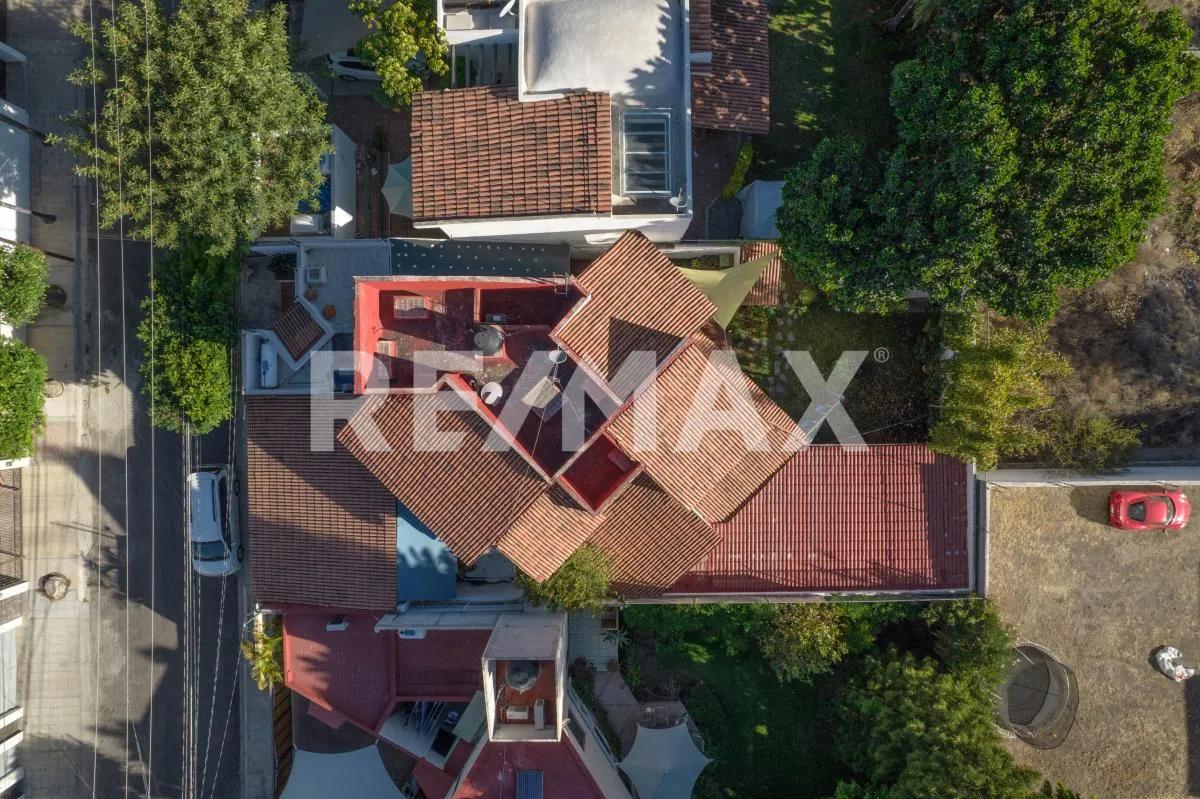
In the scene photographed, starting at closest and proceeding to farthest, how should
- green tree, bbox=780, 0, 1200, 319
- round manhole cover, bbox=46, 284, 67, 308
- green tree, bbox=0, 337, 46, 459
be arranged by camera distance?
green tree, bbox=780, 0, 1200, 319 < green tree, bbox=0, 337, 46, 459 < round manhole cover, bbox=46, 284, 67, 308

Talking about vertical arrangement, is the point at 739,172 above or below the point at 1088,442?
above

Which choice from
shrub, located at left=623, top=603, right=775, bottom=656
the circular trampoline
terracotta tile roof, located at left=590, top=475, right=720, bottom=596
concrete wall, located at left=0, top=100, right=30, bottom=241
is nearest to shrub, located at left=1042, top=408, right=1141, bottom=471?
the circular trampoline

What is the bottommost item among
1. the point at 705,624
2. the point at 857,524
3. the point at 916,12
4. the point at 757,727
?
the point at 757,727

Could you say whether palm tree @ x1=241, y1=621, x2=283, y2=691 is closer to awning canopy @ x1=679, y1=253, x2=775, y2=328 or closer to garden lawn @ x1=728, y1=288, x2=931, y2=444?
awning canopy @ x1=679, y1=253, x2=775, y2=328

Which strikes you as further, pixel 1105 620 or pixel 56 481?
pixel 56 481

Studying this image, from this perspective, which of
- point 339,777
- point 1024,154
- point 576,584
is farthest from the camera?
point 339,777

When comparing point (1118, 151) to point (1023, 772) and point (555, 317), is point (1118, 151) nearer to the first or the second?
point (555, 317)

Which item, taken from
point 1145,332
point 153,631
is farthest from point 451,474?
point 1145,332

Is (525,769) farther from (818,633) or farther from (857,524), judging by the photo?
(857,524)
